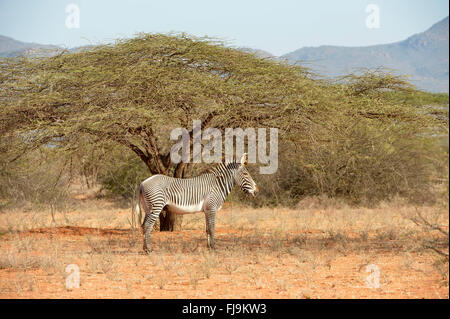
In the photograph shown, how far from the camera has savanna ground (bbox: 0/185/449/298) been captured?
7.59 metres

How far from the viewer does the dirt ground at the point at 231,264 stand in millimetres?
7582

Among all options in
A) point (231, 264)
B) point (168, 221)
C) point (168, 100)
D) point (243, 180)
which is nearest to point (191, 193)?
point (243, 180)

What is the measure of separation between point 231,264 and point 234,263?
249 mm

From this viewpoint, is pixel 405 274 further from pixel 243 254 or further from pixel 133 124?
pixel 133 124

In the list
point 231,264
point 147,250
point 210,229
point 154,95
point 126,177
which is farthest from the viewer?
point 126,177

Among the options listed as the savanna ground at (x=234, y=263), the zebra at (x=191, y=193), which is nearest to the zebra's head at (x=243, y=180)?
the zebra at (x=191, y=193)

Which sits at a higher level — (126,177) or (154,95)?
(154,95)

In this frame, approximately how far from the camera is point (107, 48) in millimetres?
12992

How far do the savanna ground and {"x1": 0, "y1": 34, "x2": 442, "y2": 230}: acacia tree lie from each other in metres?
2.38

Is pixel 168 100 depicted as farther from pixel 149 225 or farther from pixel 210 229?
pixel 210 229

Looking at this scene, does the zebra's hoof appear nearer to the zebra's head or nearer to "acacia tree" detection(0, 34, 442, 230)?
the zebra's head

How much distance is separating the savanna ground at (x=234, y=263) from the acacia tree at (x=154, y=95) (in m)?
2.38

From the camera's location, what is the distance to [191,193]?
437 inches
